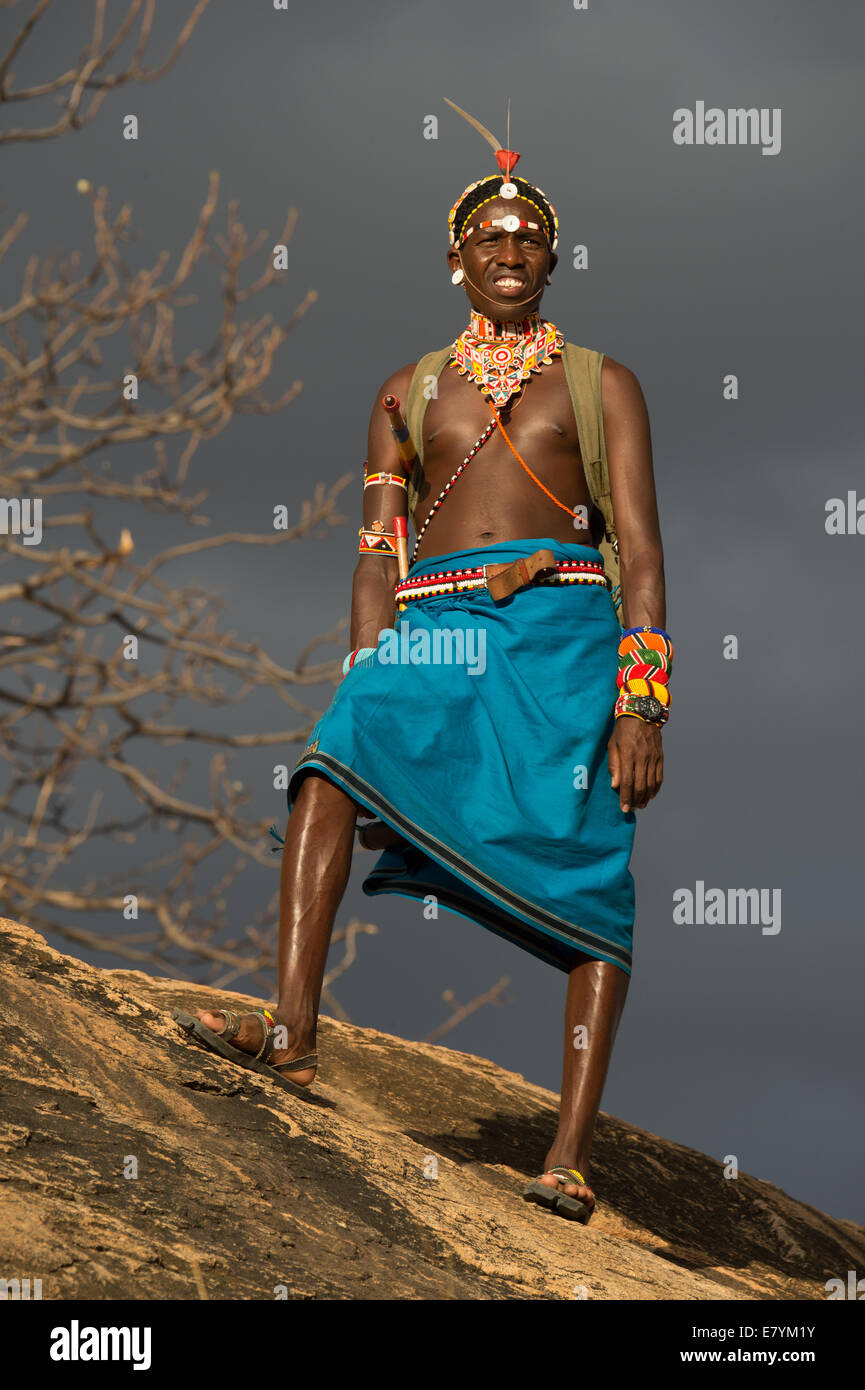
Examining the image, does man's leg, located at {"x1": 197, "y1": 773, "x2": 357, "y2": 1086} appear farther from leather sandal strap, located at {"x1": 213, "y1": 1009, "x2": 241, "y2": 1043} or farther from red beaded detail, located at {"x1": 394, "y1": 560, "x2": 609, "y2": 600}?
red beaded detail, located at {"x1": 394, "y1": 560, "x2": 609, "y2": 600}

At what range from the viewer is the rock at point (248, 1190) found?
3035 mm

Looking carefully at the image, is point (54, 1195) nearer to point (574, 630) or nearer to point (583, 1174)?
point (583, 1174)

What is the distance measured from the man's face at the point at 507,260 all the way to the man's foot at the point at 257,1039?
2151mm

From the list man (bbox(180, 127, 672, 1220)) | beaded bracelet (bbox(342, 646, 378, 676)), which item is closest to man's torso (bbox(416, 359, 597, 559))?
man (bbox(180, 127, 672, 1220))

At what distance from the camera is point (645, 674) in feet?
14.7

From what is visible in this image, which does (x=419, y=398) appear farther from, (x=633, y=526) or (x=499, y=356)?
(x=633, y=526)

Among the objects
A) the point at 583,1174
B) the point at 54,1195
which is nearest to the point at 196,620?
the point at 583,1174

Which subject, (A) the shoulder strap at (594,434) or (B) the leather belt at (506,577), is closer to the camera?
(B) the leather belt at (506,577)

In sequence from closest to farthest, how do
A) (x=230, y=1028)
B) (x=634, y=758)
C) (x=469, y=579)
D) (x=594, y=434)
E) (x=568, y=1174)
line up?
(x=230, y=1028) < (x=568, y=1174) < (x=634, y=758) < (x=469, y=579) < (x=594, y=434)

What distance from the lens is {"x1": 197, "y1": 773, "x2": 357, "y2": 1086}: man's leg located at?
425cm

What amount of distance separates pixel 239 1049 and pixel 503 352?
2146mm

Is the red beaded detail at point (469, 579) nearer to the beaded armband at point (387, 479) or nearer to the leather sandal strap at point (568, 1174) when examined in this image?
the beaded armband at point (387, 479)

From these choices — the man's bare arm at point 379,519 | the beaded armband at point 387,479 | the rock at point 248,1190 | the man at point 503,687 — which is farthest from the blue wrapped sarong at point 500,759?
the rock at point 248,1190

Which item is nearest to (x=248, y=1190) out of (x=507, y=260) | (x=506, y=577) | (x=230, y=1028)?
(x=230, y=1028)
